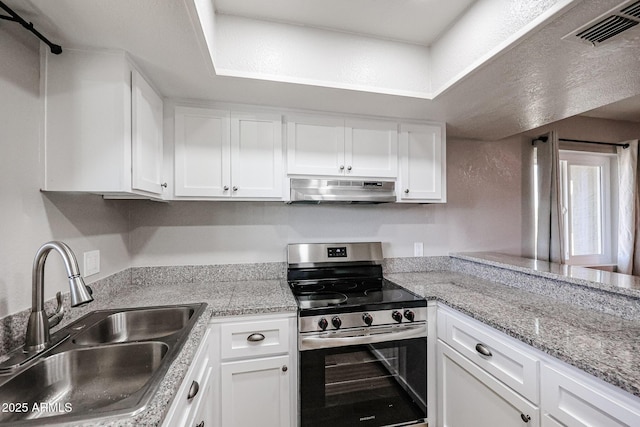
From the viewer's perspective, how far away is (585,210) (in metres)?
2.91

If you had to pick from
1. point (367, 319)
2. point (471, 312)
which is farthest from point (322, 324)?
point (471, 312)

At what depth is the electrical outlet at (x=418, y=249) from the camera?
94.3 inches

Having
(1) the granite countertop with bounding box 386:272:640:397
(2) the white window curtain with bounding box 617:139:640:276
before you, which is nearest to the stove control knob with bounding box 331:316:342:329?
Answer: (1) the granite countertop with bounding box 386:272:640:397

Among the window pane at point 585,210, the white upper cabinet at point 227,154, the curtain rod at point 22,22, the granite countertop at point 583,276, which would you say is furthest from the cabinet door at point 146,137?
the window pane at point 585,210

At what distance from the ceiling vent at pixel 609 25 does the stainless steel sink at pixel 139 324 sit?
2089mm

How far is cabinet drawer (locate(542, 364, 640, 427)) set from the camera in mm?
824

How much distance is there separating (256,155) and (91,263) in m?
1.08

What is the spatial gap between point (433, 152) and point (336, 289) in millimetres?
1263

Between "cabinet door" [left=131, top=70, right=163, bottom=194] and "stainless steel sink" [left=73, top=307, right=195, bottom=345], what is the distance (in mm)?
626

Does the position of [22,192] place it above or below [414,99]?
Result: below

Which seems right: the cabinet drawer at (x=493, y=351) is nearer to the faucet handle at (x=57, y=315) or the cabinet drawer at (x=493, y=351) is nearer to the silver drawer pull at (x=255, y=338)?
the silver drawer pull at (x=255, y=338)

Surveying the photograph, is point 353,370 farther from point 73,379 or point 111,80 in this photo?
point 111,80

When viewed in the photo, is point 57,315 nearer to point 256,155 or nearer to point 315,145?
point 256,155

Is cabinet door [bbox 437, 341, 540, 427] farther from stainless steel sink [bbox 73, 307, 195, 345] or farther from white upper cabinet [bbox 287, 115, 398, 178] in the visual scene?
stainless steel sink [bbox 73, 307, 195, 345]
